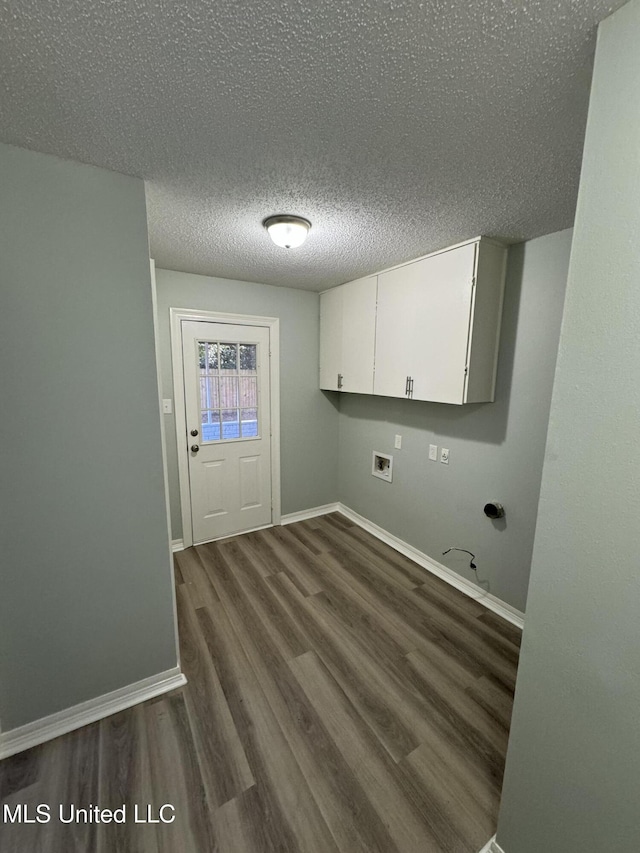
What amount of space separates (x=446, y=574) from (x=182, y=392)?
262 cm

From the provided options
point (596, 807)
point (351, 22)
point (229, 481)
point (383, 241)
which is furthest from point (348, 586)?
point (351, 22)

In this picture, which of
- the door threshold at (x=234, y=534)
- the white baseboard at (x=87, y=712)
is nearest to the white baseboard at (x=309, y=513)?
the door threshold at (x=234, y=534)

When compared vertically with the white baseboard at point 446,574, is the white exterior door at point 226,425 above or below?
above

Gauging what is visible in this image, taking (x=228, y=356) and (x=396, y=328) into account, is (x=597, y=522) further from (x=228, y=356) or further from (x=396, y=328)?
(x=228, y=356)

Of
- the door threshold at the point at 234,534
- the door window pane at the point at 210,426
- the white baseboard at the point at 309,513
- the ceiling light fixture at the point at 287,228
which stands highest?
the ceiling light fixture at the point at 287,228

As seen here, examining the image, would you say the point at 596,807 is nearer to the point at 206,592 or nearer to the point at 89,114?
the point at 206,592

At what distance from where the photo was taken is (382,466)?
3.20 meters

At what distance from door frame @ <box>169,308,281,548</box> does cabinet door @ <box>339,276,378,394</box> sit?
656 millimetres

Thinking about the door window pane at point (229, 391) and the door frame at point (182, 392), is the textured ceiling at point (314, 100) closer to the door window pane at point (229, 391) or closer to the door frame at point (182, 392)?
the door frame at point (182, 392)

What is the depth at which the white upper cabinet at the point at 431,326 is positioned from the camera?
2.07m

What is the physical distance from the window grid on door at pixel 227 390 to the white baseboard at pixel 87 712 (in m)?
1.77

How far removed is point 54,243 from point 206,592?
2246 mm

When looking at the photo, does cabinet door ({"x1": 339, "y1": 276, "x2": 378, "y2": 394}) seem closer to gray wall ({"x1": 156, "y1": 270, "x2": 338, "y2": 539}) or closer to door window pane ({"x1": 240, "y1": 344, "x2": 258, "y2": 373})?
gray wall ({"x1": 156, "y1": 270, "x2": 338, "y2": 539})

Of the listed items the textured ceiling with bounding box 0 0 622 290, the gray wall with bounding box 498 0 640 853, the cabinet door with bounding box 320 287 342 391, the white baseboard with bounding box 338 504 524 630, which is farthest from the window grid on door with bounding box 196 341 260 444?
the gray wall with bounding box 498 0 640 853
